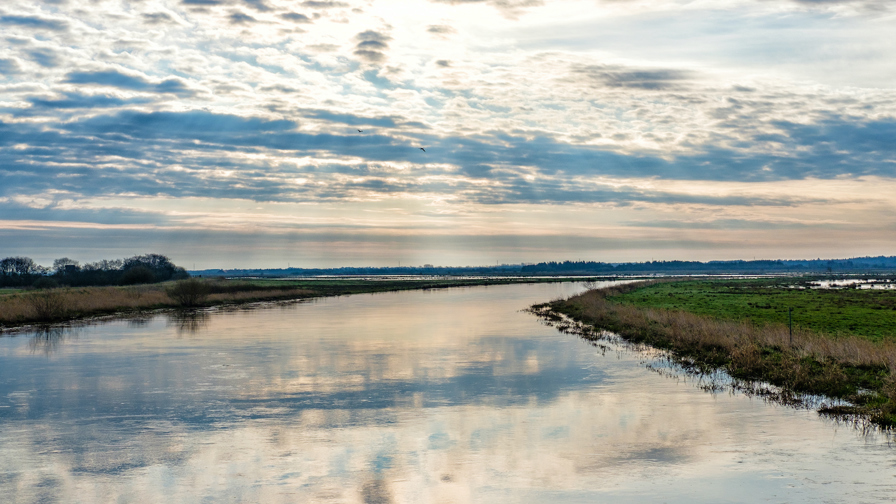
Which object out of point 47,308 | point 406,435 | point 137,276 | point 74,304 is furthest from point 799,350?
point 137,276

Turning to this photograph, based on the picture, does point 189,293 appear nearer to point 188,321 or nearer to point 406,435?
point 188,321

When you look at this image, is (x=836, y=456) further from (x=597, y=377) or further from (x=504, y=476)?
(x=597, y=377)

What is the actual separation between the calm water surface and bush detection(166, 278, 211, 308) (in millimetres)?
44565

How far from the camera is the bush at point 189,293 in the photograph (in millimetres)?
75938

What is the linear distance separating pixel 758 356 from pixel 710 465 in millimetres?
13928

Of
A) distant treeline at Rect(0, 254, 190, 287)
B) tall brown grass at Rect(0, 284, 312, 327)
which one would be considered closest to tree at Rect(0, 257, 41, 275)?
distant treeline at Rect(0, 254, 190, 287)

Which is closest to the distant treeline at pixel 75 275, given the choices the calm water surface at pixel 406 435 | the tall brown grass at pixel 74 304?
the tall brown grass at pixel 74 304

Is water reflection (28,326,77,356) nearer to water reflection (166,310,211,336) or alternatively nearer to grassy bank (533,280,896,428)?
→ water reflection (166,310,211,336)

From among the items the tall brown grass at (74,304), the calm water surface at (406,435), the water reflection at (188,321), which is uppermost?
the tall brown grass at (74,304)

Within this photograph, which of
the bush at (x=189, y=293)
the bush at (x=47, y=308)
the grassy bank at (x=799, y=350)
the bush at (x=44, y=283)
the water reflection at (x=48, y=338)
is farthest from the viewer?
the bush at (x=44, y=283)

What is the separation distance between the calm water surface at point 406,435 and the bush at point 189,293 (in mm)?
44565

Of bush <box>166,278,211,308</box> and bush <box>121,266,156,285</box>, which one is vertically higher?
bush <box>121,266,156,285</box>

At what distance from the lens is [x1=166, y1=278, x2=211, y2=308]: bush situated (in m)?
75.9

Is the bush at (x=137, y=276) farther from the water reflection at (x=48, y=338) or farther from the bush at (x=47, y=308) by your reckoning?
the water reflection at (x=48, y=338)
